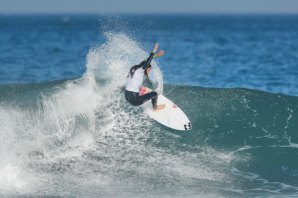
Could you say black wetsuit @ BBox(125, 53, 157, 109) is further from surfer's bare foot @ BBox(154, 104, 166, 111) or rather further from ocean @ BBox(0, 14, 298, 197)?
ocean @ BBox(0, 14, 298, 197)

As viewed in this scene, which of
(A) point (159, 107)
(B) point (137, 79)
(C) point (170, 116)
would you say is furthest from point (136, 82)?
(C) point (170, 116)

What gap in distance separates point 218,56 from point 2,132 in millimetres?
29357

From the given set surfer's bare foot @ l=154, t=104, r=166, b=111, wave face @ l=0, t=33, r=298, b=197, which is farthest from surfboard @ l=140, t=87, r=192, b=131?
wave face @ l=0, t=33, r=298, b=197

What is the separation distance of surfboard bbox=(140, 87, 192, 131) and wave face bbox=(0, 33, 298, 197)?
0.42 metres

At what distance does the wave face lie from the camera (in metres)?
13.7

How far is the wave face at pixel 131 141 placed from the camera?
1370 cm

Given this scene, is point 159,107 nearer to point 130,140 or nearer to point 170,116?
point 170,116

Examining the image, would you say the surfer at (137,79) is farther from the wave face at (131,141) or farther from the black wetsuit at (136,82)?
the wave face at (131,141)

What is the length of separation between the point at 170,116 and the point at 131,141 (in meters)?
1.41

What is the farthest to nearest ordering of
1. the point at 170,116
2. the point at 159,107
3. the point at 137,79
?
the point at 159,107 < the point at 170,116 < the point at 137,79

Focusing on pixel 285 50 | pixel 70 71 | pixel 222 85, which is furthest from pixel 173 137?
pixel 285 50

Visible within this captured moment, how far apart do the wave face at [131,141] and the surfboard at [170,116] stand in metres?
0.42

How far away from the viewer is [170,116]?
650 inches

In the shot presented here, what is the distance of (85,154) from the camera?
1533 centimetres
